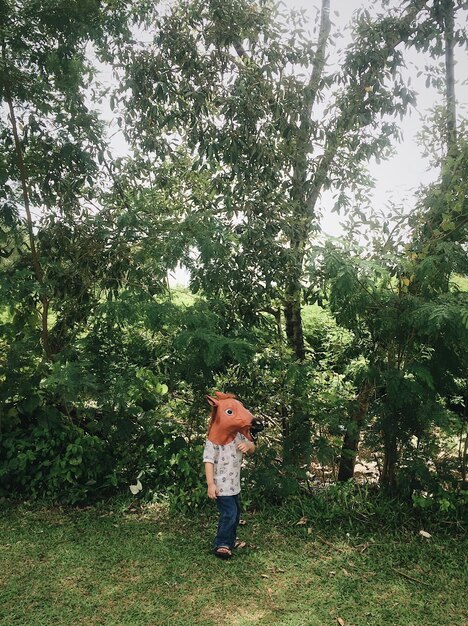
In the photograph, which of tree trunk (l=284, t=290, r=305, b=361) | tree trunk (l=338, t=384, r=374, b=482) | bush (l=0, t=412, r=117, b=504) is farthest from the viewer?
tree trunk (l=284, t=290, r=305, b=361)

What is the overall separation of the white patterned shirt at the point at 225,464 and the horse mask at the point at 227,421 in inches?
2.6

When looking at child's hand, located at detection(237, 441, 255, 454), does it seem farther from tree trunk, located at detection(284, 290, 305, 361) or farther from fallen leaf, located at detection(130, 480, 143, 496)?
tree trunk, located at detection(284, 290, 305, 361)

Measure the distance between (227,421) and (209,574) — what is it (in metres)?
1.11

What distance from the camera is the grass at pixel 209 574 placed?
133 inches

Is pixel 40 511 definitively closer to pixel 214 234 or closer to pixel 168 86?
pixel 214 234

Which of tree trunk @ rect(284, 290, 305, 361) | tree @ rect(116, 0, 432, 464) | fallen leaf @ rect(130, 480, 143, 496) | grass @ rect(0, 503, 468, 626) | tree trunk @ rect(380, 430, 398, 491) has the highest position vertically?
tree @ rect(116, 0, 432, 464)

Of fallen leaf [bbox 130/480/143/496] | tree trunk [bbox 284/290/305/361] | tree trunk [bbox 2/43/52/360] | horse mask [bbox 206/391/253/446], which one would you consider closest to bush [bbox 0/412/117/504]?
Answer: fallen leaf [bbox 130/480/143/496]

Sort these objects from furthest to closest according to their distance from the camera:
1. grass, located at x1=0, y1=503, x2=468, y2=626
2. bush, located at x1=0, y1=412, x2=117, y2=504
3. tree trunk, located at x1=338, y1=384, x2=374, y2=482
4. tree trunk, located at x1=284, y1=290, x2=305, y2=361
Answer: tree trunk, located at x1=284, y1=290, x2=305, y2=361 → bush, located at x1=0, y1=412, x2=117, y2=504 → tree trunk, located at x1=338, y1=384, x2=374, y2=482 → grass, located at x1=0, y1=503, x2=468, y2=626

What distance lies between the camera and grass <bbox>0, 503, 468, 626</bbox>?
3.39 metres

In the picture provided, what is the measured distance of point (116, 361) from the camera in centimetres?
498

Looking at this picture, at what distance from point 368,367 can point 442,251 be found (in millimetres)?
1119

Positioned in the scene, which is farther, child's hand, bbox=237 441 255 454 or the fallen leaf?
the fallen leaf

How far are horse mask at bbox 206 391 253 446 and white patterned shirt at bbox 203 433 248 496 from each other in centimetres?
7

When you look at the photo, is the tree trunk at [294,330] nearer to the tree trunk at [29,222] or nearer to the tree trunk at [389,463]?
the tree trunk at [389,463]
